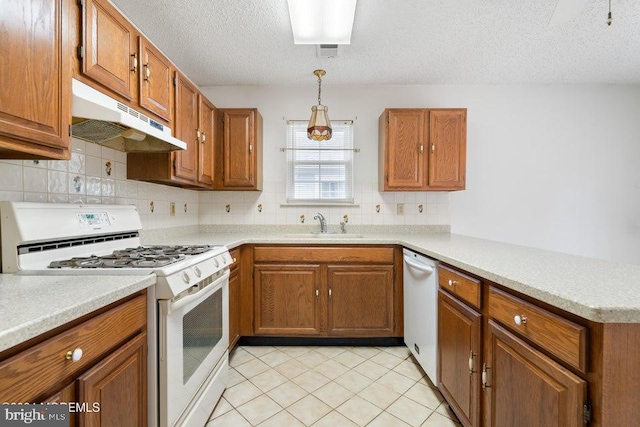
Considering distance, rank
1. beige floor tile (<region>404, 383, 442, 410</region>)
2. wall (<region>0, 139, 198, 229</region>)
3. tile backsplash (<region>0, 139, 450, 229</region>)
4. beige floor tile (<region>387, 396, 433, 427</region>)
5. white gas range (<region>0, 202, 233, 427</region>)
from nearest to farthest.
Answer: white gas range (<region>0, 202, 233, 427</region>), wall (<region>0, 139, 198, 229</region>), tile backsplash (<region>0, 139, 450, 229</region>), beige floor tile (<region>387, 396, 433, 427</region>), beige floor tile (<region>404, 383, 442, 410</region>)

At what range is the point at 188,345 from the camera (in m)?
1.30

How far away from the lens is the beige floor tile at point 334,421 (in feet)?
4.87

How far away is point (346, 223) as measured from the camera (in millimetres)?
2906

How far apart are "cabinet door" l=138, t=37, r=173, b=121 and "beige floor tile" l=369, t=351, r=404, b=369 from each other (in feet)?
7.35

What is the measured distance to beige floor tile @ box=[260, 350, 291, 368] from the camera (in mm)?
2086

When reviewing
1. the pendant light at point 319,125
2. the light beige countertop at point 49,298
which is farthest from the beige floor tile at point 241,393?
the pendant light at point 319,125

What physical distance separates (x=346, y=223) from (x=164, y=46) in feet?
7.11

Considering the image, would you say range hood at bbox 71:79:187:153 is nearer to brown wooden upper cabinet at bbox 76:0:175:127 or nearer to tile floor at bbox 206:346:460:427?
brown wooden upper cabinet at bbox 76:0:175:127

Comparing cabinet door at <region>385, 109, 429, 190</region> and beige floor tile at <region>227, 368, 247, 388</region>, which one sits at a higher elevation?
cabinet door at <region>385, 109, 429, 190</region>

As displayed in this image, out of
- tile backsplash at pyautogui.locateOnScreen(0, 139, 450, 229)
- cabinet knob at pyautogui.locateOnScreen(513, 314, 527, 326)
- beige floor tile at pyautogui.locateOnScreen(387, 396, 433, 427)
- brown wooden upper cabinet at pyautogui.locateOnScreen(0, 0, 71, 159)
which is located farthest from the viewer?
beige floor tile at pyautogui.locateOnScreen(387, 396, 433, 427)

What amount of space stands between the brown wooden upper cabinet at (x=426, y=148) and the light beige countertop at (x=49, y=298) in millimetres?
2174

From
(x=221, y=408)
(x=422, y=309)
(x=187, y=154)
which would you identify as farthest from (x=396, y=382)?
(x=187, y=154)

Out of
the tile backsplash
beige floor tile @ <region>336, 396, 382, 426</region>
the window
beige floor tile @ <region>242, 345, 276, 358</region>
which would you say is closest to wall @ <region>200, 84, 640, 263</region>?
the tile backsplash

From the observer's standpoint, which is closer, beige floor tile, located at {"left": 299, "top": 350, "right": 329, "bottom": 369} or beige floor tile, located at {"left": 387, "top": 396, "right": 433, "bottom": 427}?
beige floor tile, located at {"left": 387, "top": 396, "right": 433, "bottom": 427}
